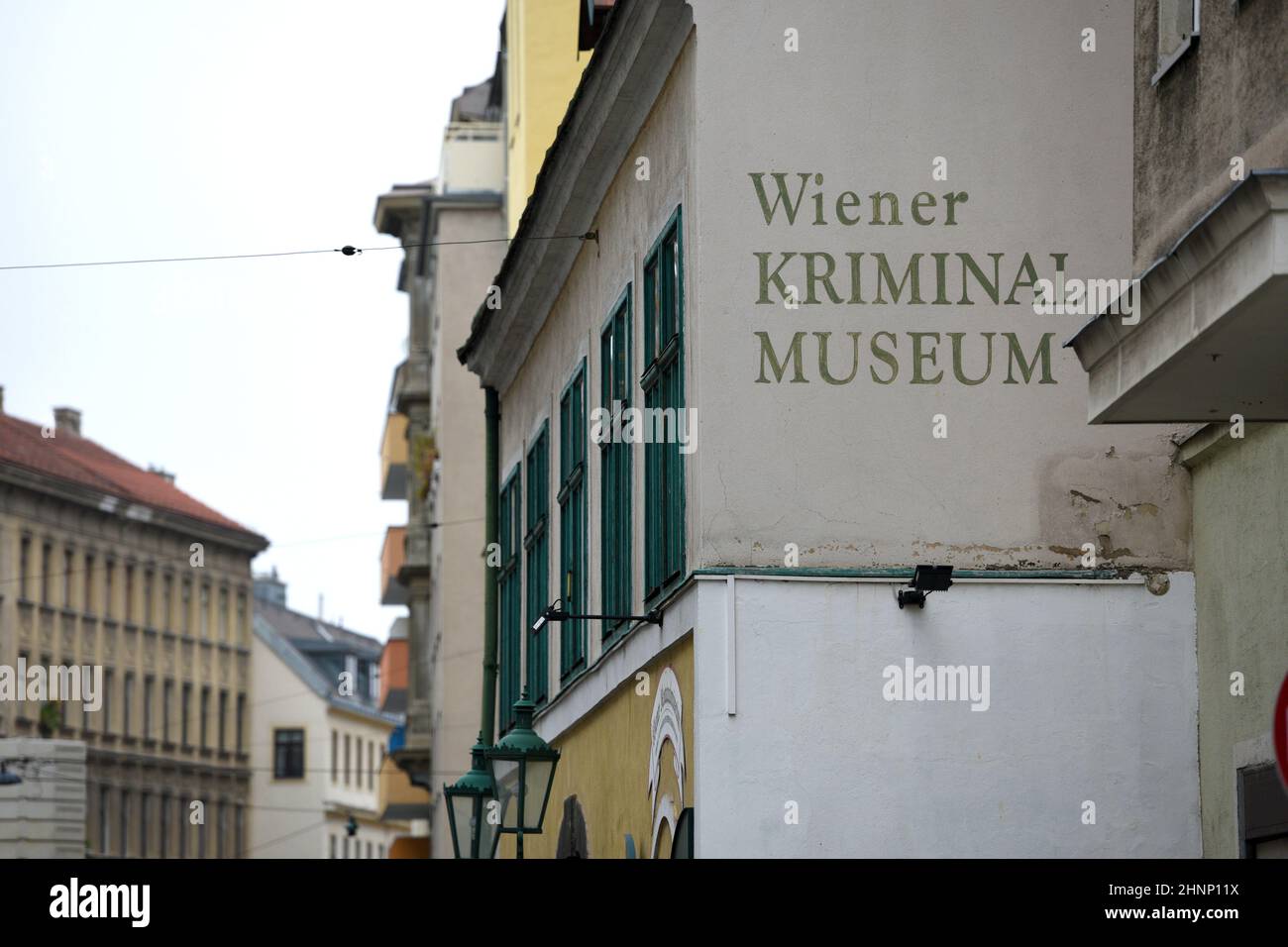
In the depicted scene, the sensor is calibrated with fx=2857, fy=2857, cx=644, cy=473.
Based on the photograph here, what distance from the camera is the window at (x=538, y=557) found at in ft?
78.2

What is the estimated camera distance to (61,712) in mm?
85625

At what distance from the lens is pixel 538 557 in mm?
24391

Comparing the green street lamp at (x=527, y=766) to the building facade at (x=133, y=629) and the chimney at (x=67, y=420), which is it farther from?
the chimney at (x=67, y=420)

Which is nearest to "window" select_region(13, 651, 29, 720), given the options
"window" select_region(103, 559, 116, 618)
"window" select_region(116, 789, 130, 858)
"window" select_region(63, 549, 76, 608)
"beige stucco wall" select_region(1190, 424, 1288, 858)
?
"window" select_region(63, 549, 76, 608)

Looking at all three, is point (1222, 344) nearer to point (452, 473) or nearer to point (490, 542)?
point (490, 542)

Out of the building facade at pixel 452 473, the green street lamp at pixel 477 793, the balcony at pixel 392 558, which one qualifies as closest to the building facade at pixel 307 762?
the balcony at pixel 392 558

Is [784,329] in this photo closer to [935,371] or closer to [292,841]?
[935,371]

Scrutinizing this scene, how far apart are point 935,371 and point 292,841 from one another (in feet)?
287

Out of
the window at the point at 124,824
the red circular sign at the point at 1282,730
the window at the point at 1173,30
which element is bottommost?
the red circular sign at the point at 1282,730

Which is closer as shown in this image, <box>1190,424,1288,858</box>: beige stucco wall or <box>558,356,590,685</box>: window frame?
<box>1190,424,1288,858</box>: beige stucco wall

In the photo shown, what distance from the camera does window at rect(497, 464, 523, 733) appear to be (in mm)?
26328

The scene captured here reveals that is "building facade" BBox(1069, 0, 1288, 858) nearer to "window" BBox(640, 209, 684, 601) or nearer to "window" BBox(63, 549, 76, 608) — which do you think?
"window" BBox(640, 209, 684, 601)

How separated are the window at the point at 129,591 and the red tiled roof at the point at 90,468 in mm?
2148

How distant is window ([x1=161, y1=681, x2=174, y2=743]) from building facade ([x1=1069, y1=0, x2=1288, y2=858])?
262ft
